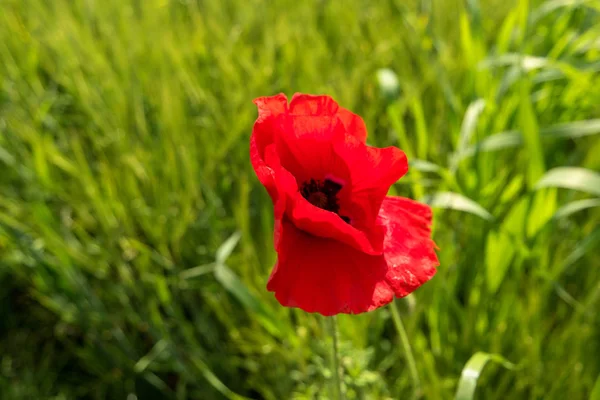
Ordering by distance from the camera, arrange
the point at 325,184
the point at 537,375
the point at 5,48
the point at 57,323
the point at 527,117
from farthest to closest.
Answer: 1. the point at 5,48
2. the point at 57,323
3. the point at 527,117
4. the point at 537,375
5. the point at 325,184

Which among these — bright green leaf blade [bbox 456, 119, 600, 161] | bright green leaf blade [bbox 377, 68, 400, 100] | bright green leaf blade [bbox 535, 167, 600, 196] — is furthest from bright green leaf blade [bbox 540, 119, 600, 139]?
bright green leaf blade [bbox 377, 68, 400, 100]

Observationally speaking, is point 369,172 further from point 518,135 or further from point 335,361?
point 518,135

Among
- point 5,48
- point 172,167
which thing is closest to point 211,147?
point 172,167

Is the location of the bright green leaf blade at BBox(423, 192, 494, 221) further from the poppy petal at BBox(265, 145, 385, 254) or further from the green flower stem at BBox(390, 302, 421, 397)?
the poppy petal at BBox(265, 145, 385, 254)

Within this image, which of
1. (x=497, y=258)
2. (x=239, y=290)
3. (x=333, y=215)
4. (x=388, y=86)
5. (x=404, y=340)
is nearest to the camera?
(x=333, y=215)

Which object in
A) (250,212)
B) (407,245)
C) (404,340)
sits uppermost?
(407,245)

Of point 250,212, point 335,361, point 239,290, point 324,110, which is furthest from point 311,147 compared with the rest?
point 250,212

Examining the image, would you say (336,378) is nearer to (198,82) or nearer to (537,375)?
(537,375)
